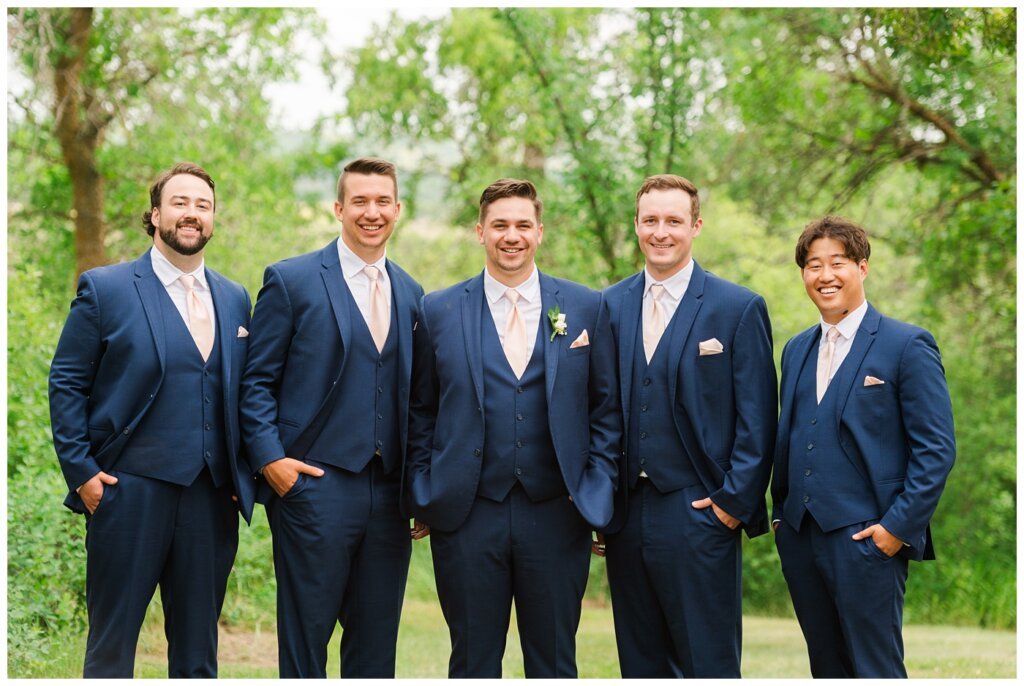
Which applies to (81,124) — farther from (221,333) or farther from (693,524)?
(693,524)

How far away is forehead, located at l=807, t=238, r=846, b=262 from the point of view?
4.48m

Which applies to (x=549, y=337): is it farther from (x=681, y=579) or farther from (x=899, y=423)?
(x=899, y=423)

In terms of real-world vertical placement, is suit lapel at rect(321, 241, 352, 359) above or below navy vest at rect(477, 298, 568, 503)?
above

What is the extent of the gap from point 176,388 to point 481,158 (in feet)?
42.5

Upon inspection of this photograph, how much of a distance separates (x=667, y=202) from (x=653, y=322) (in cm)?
52

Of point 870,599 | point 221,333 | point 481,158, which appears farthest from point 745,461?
point 481,158

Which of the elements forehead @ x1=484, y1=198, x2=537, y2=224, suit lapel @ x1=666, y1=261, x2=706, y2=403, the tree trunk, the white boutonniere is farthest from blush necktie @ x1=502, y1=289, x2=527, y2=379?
the tree trunk

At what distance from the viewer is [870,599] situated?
427 cm

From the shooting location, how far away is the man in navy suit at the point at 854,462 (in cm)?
426

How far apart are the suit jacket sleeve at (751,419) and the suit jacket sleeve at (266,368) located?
1.87 meters

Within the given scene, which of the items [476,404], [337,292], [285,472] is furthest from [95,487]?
[476,404]

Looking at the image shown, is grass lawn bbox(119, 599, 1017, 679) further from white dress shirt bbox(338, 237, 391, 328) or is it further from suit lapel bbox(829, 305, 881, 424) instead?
suit lapel bbox(829, 305, 881, 424)

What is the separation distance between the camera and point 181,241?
15.3 ft

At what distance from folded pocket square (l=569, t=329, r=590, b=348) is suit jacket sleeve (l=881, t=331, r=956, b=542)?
127 cm
